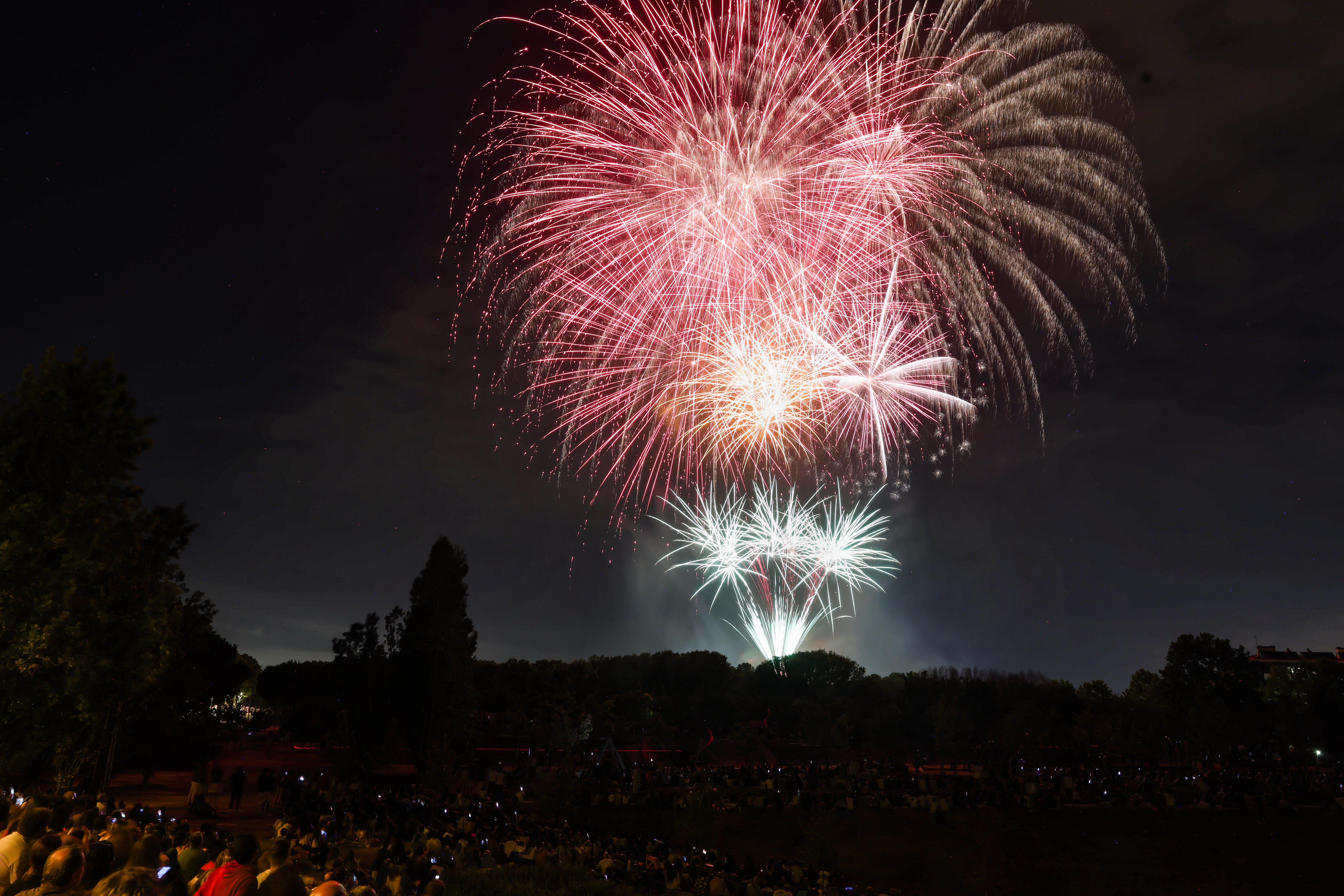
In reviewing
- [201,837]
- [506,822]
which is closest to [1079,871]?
[506,822]

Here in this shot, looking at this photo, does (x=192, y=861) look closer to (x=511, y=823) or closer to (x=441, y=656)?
(x=511, y=823)

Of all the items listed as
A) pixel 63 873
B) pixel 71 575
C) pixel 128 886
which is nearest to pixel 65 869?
pixel 63 873

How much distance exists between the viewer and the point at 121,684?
862 inches

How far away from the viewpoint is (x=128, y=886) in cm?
547

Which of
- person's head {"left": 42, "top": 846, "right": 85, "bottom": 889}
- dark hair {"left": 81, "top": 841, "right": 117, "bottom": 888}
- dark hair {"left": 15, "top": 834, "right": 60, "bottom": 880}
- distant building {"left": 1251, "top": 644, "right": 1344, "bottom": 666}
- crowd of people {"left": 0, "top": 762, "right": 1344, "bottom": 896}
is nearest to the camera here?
person's head {"left": 42, "top": 846, "right": 85, "bottom": 889}

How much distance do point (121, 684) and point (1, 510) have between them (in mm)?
6585

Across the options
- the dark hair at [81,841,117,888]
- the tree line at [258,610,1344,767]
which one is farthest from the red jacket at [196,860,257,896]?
the tree line at [258,610,1344,767]

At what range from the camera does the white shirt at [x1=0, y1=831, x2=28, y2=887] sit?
23.5ft

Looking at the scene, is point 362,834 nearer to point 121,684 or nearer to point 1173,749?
point 121,684

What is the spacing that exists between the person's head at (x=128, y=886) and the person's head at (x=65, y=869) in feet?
0.70

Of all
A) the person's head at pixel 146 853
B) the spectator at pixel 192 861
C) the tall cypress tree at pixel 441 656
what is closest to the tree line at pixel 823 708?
the tall cypress tree at pixel 441 656

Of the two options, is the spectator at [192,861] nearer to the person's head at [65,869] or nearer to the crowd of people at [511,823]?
the crowd of people at [511,823]

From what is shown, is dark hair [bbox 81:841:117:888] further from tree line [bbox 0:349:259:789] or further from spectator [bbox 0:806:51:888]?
tree line [bbox 0:349:259:789]

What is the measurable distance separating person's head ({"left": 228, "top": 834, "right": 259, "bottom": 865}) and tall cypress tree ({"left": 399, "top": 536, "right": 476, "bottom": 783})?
34703 mm
